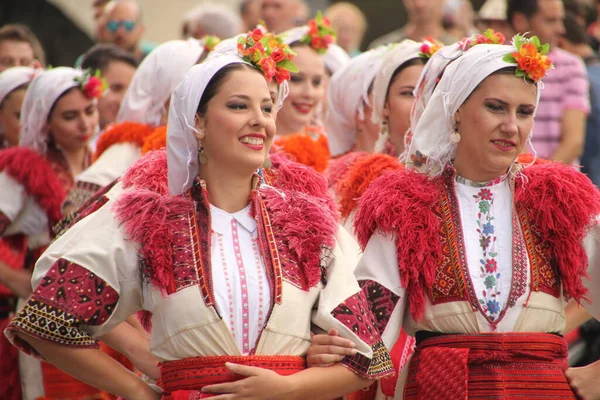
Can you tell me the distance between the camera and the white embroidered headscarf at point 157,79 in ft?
20.3

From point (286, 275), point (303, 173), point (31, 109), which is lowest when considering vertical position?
point (286, 275)

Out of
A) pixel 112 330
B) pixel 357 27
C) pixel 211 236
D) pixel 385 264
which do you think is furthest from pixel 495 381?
pixel 357 27

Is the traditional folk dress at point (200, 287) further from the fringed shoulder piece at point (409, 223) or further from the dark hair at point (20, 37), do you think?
the dark hair at point (20, 37)

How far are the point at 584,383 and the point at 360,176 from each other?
1.45 m

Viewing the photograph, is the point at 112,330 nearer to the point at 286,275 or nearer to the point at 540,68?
the point at 286,275

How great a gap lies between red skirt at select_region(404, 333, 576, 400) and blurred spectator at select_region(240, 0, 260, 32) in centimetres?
587

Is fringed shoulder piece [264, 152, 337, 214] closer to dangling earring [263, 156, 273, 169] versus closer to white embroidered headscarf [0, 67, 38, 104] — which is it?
dangling earring [263, 156, 273, 169]

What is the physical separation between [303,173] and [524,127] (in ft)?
2.91

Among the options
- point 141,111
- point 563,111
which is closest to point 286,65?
point 141,111

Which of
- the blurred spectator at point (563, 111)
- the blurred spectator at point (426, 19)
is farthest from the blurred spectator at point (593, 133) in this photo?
the blurred spectator at point (426, 19)

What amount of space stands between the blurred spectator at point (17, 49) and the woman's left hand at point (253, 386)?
5.22 metres

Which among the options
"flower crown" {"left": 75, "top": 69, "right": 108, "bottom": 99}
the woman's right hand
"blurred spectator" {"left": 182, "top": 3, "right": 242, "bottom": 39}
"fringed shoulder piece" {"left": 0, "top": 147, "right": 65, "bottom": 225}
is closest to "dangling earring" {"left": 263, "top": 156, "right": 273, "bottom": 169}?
the woman's right hand

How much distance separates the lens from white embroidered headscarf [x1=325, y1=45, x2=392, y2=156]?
6188mm

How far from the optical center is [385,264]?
4344 mm
